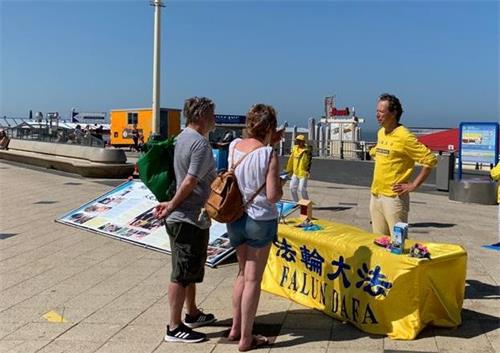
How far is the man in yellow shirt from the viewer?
4.89 metres

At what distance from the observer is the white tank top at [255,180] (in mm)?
3869

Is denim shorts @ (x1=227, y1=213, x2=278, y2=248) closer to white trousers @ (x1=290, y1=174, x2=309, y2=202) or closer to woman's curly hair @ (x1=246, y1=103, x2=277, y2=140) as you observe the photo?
woman's curly hair @ (x1=246, y1=103, x2=277, y2=140)

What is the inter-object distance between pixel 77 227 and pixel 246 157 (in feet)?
17.5

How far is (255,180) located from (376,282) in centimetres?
128

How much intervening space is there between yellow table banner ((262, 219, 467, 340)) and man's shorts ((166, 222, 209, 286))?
1.18 metres

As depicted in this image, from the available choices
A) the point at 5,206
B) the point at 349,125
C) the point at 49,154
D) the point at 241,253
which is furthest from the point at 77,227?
the point at 349,125

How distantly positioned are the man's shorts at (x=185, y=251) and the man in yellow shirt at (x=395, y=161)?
179 centimetres

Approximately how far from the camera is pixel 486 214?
1102 cm

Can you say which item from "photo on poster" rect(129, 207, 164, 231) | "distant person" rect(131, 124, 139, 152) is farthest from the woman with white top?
"distant person" rect(131, 124, 139, 152)

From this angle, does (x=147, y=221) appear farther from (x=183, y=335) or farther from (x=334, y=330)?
(x=334, y=330)

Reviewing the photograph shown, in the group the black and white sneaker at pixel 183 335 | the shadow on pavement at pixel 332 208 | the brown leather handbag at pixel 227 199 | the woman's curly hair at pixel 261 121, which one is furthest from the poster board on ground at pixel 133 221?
the shadow on pavement at pixel 332 208

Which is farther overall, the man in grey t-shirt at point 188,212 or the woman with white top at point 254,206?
the man in grey t-shirt at point 188,212

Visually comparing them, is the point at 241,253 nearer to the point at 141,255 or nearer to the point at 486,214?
the point at 141,255

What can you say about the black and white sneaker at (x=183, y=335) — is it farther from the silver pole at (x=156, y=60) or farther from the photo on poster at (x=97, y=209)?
the silver pole at (x=156, y=60)
